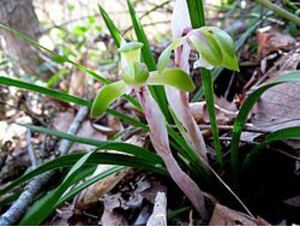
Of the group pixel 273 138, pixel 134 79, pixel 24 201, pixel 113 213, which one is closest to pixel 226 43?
pixel 134 79

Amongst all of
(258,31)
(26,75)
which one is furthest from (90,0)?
(258,31)

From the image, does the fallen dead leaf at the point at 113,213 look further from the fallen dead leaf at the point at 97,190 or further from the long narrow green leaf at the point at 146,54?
the long narrow green leaf at the point at 146,54

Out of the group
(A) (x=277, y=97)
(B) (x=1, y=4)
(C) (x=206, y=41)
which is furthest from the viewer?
(B) (x=1, y=4)

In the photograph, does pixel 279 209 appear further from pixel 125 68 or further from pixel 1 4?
pixel 1 4

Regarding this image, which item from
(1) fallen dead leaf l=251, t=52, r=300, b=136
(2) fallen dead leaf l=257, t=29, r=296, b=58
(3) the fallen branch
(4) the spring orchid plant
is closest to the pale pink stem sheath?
(4) the spring orchid plant

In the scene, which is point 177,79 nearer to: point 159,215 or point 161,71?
point 161,71

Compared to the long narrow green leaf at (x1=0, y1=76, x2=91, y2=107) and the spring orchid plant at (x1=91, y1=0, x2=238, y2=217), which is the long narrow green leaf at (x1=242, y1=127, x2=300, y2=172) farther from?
the long narrow green leaf at (x1=0, y1=76, x2=91, y2=107)
